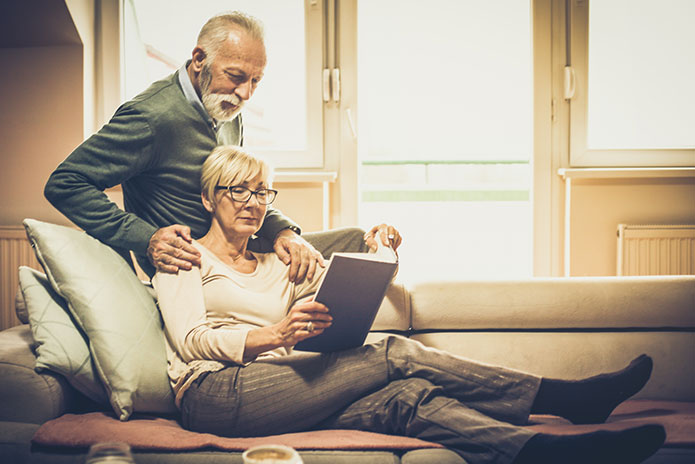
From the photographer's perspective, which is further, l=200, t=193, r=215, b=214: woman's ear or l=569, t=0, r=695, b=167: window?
l=569, t=0, r=695, b=167: window

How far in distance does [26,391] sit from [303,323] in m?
0.63

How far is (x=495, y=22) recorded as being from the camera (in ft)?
9.87

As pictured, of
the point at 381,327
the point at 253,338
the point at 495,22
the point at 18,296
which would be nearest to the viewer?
the point at 253,338

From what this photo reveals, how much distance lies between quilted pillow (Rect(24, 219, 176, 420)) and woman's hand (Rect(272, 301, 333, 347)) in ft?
1.06

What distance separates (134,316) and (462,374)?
31.4 inches

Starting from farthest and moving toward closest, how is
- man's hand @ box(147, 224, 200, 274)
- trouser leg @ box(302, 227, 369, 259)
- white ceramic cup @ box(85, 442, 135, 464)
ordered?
trouser leg @ box(302, 227, 369, 259)
man's hand @ box(147, 224, 200, 274)
white ceramic cup @ box(85, 442, 135, 464)

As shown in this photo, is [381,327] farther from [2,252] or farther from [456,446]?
[2,252]

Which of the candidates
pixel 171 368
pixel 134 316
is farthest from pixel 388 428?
pixel 134 316

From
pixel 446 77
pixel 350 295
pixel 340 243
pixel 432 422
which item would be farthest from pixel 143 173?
pixel 446 77

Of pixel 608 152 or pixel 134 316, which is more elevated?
pixel 608 152

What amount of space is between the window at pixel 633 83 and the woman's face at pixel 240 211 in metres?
1.82

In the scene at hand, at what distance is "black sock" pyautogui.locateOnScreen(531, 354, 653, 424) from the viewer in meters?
1.44

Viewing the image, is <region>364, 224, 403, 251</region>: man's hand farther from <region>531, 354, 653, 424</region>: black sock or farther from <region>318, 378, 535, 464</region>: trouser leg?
<region>531, 354, 653, 424</region>: black sock

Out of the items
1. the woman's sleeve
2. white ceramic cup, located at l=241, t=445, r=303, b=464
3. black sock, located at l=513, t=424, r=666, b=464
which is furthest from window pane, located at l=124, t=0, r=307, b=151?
white ceramic cup, located at l=241, t=445, r=303, b=464
